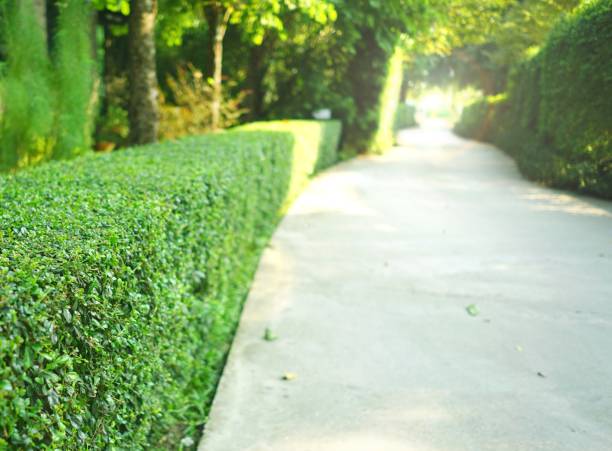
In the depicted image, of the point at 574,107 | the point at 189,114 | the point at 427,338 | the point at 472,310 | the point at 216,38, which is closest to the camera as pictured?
the point at 427,338

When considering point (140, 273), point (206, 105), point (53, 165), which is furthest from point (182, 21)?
point (140, 273)

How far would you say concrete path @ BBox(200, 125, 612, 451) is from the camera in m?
3.07

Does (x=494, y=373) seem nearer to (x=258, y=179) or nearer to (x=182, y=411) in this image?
(x=182, y=411)

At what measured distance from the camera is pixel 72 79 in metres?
5.46

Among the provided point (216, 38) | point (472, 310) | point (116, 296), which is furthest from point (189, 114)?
point (116, 296)

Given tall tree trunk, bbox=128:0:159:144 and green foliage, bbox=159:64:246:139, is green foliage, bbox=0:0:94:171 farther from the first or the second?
green foliage, bbox=159:64:246:139

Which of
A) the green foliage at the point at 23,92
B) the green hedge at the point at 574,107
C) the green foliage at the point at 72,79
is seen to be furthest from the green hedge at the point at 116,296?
the green hedge at the point at 574,107

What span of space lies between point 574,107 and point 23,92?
869 centimetres

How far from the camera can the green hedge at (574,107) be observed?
8.13 m

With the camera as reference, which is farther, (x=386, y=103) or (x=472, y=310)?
(x=386, y=103)

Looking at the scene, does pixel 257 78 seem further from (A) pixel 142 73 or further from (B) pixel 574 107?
(B) pixel 574 107

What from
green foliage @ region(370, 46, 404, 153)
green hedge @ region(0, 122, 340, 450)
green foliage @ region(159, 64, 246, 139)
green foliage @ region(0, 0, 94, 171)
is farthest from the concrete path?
green foliage @ region(370, 46, 404, 153)

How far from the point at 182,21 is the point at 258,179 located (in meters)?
5.46

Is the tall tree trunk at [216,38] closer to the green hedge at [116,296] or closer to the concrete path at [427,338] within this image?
the concrete path at [427,338]
